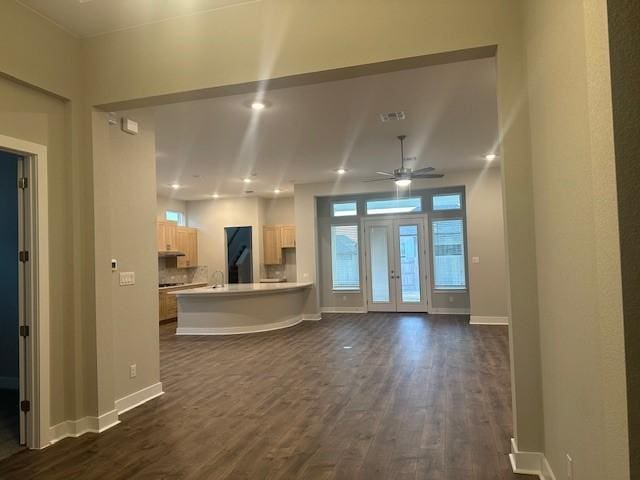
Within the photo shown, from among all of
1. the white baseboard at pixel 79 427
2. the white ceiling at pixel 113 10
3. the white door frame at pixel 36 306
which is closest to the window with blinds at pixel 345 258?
the white baseboard at pixel 79 427

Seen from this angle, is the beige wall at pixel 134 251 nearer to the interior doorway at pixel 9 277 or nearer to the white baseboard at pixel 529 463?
the interior doorway at pixel 9 277

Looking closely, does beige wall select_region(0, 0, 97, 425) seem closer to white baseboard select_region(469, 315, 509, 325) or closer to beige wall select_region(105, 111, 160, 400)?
beige wall select_region(105, 111, 160, 400)

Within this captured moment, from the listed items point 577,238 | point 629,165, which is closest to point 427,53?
point 577,238

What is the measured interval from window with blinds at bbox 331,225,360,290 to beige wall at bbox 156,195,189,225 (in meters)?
4.32

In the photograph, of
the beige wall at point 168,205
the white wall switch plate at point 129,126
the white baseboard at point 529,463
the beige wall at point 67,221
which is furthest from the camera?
the beige wall at point 168,205

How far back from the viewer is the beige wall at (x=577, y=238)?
1.28m

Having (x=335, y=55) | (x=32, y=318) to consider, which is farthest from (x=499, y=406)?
(x=32, y=318)

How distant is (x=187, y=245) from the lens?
11.2 metres

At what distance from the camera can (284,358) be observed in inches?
232

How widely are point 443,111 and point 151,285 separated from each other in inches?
152

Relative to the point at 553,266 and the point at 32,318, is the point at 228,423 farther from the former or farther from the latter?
the point at 553,266

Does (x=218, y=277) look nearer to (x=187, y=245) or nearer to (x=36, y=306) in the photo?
(x=187, y=245)

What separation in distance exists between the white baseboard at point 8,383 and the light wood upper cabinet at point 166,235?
17.4 ft

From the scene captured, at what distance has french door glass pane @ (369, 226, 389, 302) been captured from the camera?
10.0 metres
